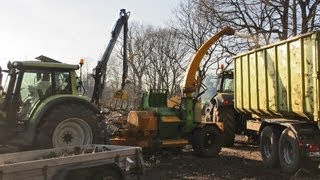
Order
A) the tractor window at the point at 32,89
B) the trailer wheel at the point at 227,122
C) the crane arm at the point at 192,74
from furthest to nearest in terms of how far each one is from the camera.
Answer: the trailer wheel at the point at 227,122 → the crane arm at the point at 192,74 → the tractor window at the point at 32,89

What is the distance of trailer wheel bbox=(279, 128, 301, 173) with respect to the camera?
980cm

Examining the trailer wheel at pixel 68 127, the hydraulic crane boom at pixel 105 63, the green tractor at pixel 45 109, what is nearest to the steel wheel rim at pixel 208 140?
the hydraulic crane boom at pixel 105 63

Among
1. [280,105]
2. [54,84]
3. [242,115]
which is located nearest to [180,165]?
[280,105]

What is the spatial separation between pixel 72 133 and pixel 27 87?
1285 millimetres

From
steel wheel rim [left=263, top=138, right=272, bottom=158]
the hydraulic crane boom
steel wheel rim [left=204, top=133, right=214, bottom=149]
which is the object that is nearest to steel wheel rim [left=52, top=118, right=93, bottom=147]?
the hydraulic crane boom

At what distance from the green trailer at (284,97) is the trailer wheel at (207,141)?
37.8 inches

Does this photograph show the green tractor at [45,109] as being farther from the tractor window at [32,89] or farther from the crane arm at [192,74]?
the crane arm at [192,74]

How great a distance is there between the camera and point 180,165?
38.2ft

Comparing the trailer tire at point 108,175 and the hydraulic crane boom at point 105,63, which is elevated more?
the hydraulic crane boom at point 105,63

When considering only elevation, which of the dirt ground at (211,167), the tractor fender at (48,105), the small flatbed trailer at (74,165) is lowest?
the dirt ground at (211,167)

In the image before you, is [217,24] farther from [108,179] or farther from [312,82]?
[108,179]

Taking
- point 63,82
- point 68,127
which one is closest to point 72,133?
point 68,127

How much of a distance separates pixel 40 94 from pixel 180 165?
12.4 ft

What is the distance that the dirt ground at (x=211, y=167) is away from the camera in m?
10.1
